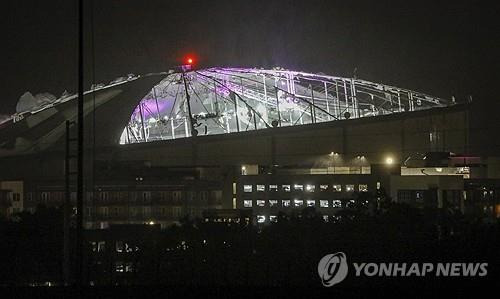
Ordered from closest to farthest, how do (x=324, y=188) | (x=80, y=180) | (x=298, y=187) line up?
(x=80, y=180)
(x=324, y=188)
(x=298, y=187)

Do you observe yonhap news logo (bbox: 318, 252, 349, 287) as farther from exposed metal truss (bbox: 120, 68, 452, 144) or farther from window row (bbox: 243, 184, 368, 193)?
exposed metal truss (bbox: 120, 68, 452, 144)

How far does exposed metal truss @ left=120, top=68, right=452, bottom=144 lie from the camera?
1050 inches

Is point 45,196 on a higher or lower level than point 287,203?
higher

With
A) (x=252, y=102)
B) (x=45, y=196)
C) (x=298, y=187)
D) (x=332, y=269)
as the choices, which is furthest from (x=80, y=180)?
(x=252, y=102)

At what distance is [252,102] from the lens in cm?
2814

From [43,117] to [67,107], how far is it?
96cm

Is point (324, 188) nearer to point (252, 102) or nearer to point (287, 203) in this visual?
point (287, 203)

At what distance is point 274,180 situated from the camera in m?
20.9

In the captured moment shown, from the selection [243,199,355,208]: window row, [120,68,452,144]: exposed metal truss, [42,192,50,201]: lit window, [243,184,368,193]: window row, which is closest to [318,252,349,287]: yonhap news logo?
[243,199,355,208]: window row

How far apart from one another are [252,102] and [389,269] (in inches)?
851

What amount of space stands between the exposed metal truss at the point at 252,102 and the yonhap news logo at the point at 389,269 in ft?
64.3

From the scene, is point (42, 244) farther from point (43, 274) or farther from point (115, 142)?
point (115, 142)

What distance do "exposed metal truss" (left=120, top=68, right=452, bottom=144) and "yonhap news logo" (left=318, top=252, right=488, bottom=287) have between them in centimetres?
1961

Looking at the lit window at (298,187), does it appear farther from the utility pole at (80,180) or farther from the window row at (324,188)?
the utility pole at (80,180)
